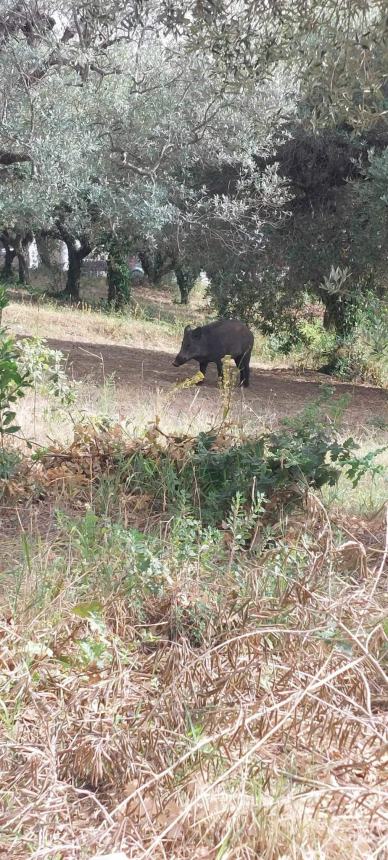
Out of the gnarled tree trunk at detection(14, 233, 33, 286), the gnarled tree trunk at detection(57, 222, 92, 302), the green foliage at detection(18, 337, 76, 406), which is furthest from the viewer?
the gnarled tree trunk at detection(14, 233, 33, 286)

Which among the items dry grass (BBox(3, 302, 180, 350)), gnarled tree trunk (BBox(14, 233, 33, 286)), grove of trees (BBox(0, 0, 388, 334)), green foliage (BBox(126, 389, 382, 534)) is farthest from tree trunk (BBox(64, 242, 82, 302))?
green foliage (BBox(126, 389, 382, 534))

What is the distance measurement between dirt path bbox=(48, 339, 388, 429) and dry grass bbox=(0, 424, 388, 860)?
5.76 metres

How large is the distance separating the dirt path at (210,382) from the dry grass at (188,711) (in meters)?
5.76

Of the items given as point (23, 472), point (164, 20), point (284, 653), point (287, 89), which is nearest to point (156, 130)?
point (287, 89)

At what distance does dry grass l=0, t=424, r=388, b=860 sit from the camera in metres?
1.93

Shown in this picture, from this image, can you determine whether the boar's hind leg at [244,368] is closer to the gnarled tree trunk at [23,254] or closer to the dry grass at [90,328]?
the dry grass at [90,328]

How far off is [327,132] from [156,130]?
2.53 meters

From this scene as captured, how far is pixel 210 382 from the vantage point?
→ 12695 millimetres

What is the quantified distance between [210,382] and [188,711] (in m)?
10.5

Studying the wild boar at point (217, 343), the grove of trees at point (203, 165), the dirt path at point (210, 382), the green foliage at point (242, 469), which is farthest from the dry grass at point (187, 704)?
the wild boar at point (217, 343)

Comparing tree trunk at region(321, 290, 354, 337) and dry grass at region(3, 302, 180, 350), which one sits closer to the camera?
tree trunk at region(321, 290, 354, 337)

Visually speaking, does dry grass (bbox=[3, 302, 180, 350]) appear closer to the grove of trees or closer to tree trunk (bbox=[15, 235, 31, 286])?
the grove of trees

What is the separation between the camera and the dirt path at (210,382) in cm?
1003

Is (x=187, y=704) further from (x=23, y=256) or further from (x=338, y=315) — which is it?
(x=23, y=256)
